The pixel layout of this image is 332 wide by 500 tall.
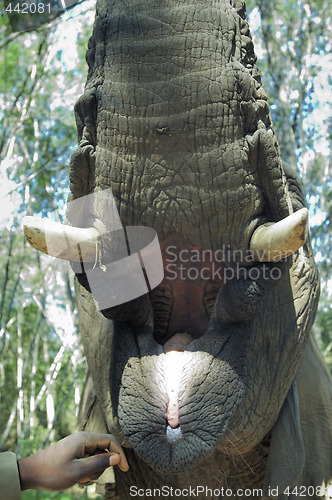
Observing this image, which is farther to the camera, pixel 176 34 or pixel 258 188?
pixel 258 188

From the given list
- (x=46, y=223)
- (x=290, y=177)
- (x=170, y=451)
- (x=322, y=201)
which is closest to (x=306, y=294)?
(x=290, y=177)

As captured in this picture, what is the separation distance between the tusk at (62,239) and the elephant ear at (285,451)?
2.83ft

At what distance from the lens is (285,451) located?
190 centimetres

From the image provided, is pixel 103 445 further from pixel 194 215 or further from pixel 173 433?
pixel 194 215

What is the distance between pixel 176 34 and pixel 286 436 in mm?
1270

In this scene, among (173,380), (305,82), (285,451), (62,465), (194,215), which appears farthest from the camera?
(305,82)

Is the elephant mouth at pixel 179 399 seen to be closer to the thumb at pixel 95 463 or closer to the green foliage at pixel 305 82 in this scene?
the thumb at pixel 95 463

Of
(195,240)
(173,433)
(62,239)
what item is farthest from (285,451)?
(62,239)

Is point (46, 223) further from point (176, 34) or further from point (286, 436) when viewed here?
point (286, 436)

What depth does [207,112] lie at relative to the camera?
1.47 m

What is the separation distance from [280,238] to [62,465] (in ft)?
2.47
